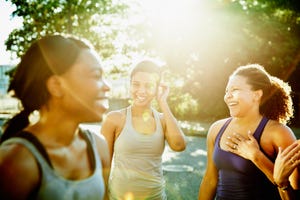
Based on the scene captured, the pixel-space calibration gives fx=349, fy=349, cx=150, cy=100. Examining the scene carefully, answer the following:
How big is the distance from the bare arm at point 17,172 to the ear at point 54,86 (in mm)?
381

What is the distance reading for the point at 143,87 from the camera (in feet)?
11.4

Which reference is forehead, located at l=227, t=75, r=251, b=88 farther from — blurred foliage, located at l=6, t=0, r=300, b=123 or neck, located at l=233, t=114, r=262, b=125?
blurred foliage, located at l=6, t=0, r=300, b=123

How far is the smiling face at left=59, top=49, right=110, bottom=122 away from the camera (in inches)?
77.2

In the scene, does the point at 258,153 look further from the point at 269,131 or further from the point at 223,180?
the point at 223,180

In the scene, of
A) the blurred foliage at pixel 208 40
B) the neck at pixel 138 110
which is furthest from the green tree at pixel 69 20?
the neck at pixel 138 110

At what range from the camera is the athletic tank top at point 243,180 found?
3.05m

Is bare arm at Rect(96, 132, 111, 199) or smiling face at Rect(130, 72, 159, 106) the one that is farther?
smiling face at Rect(130, 72, 159, 106)

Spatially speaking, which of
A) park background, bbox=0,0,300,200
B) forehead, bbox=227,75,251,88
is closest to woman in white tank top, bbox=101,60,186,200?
forehead, bbox=227,75,251,88

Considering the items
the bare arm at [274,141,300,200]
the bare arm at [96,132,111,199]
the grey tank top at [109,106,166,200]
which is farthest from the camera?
the grey tank top at [109,106,166,200]

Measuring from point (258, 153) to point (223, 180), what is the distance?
48 cm

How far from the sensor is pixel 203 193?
3.57 metres

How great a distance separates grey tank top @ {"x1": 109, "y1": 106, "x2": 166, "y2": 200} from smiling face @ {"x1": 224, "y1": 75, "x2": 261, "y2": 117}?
79 cm

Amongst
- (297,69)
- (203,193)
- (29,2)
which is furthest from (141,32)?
(203,193)

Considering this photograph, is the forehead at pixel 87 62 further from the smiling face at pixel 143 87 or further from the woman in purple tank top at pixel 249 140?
the woman in purple tank top at pixel 249 140
